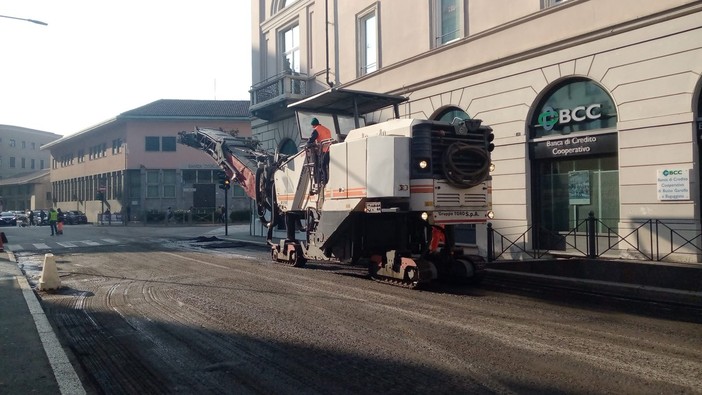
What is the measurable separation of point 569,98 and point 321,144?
291 inches

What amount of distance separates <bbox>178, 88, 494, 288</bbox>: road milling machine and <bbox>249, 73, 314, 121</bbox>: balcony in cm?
1116

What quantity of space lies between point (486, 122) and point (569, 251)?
4596 millimetres

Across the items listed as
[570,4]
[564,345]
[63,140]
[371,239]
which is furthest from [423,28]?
[63,140]

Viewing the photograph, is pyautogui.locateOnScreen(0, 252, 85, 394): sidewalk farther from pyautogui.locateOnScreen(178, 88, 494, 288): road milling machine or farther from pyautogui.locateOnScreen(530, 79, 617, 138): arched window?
pyautogui.locateOnScreen(530, 79, 617, 138): arched window

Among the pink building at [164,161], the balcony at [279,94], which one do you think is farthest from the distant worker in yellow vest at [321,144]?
the pink building at [164,161]

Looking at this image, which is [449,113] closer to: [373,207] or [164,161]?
[373,207]

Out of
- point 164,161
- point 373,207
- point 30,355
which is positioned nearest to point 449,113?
point 373,207

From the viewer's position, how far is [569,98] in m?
15.6

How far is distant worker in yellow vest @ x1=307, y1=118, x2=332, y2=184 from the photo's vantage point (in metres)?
12.6

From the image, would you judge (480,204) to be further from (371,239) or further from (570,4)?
(570,4)

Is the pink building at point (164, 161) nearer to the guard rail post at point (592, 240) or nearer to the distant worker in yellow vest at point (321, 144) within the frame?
the distant worker in yellow vest at point (321, 144)

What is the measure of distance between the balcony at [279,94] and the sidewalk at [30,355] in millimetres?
16699

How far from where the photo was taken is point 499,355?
6242 millimetres

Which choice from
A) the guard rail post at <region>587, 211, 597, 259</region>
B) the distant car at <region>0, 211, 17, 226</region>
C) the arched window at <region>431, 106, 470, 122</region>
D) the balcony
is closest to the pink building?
the distant car at <region>0, 211, 17, 226</region>
